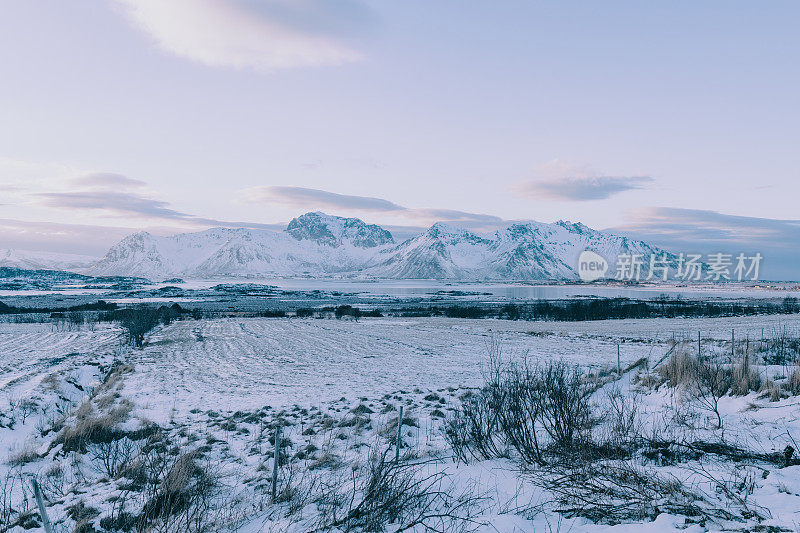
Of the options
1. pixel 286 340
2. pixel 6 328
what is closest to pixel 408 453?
pixel 286 340

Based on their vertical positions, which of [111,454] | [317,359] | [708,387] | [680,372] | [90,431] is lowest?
[317,359]

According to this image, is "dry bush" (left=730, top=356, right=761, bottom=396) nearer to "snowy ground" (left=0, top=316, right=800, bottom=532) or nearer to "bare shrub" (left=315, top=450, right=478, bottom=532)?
"snowy ground" (left=0, top=316, right=800, bottom=532)

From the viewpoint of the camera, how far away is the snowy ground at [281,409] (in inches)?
228

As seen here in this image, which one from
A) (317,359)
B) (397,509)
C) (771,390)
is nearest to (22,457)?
(397,509)

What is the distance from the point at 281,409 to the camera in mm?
13648

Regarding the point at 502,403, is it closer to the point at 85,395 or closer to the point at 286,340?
the point at 85,395

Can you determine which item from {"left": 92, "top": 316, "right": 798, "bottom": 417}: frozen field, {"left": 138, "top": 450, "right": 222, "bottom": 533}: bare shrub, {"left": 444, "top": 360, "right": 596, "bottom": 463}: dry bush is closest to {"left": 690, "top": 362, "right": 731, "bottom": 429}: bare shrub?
{"left": 444, "top": 360, "right": 596, "bottom": 463}: dry bush

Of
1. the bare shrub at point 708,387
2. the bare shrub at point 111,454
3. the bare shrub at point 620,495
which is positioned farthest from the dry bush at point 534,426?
the bare shrub at point 111,454

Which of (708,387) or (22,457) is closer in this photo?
(22,457)

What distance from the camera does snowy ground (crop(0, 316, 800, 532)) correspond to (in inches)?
228

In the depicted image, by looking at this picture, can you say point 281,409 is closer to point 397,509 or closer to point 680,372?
point 397,509

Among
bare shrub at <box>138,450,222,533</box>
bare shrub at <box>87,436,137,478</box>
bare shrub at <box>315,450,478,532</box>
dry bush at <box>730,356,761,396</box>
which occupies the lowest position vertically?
bare shrub at <box>87,436,137,478</box>

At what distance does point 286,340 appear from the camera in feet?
122

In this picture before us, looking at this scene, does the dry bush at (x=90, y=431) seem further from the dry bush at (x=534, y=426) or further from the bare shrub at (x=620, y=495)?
the bare shrub at (x=620, y=495)
